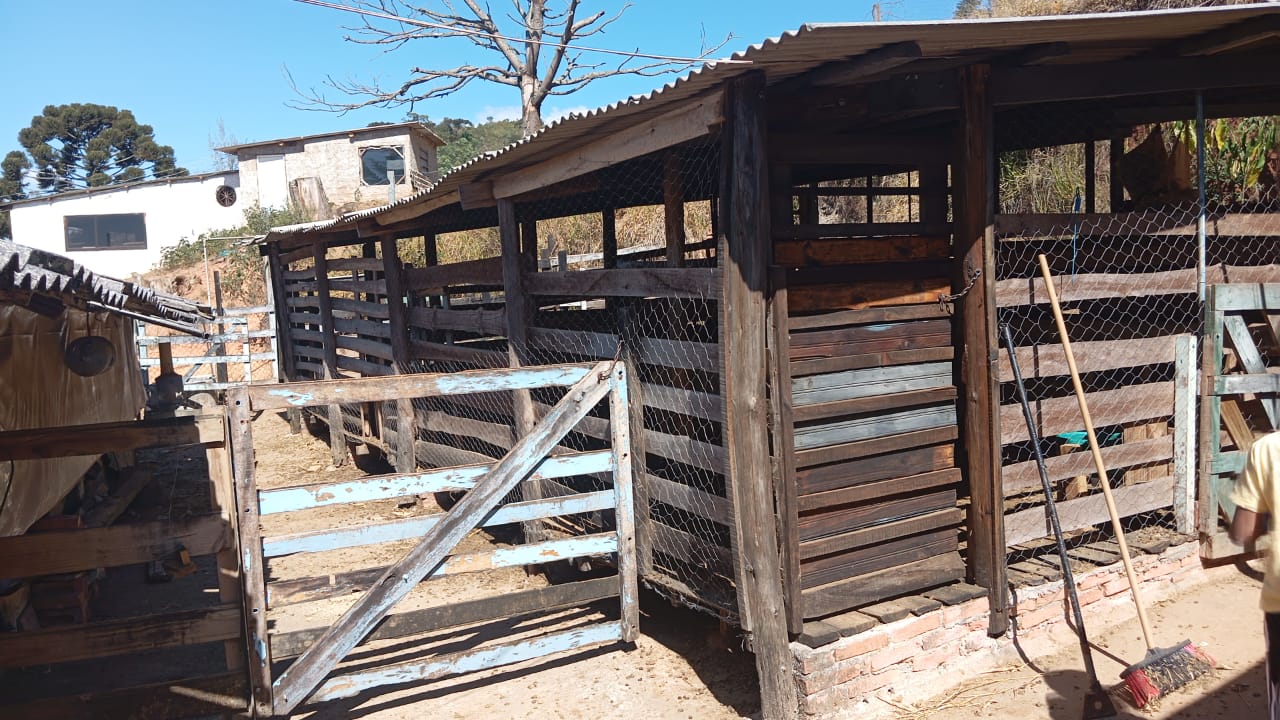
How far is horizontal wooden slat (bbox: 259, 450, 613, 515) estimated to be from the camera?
13.4 feet

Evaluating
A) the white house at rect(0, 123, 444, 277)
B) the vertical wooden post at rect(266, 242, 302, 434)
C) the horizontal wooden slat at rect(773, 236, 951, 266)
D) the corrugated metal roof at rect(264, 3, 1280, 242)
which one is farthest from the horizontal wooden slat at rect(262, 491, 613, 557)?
the white house at rect(0, 123, 444, 277)

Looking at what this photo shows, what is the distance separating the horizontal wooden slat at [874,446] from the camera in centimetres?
428

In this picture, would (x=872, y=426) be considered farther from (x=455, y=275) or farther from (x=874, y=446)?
(x=455, y=275)

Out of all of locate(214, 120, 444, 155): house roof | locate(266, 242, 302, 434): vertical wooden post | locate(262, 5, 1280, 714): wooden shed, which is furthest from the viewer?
locate(214, 120, 444, 155): house roof

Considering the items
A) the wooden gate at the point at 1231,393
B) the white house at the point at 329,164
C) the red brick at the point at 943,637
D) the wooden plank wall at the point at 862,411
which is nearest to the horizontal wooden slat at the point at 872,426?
the wooden plank wall at the point at 862,411

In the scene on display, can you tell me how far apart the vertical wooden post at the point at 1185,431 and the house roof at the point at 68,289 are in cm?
582

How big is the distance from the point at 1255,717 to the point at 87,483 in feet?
28.3

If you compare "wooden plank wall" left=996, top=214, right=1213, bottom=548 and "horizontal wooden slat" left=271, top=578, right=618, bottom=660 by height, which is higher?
"wooden plank wall" left=996, top=214, right=1213, bottom=548

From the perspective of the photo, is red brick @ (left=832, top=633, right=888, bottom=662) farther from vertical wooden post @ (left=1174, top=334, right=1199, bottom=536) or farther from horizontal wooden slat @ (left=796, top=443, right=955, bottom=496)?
vertical wooden post @ (left=1174, top=334, right=1199, bottom=536)

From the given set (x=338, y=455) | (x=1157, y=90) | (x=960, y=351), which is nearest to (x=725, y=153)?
(x=960, y=351)

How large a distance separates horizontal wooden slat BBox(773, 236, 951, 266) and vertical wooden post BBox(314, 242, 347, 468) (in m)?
8.43

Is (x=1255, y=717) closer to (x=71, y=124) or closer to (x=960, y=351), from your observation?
(x=960, y=351)

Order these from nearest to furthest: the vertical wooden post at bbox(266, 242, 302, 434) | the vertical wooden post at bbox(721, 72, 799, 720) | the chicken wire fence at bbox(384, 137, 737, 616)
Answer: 1. the vertical wooden post at bbox(721, 72, 799, 720)
2. the chicken wire fence at bbox(384, 137, 737, 616)
3. the vertical wooden post at bbox(266, 242, 302, 434)

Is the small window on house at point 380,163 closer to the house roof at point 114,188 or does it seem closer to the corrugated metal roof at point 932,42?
the house roof at point 114,188
